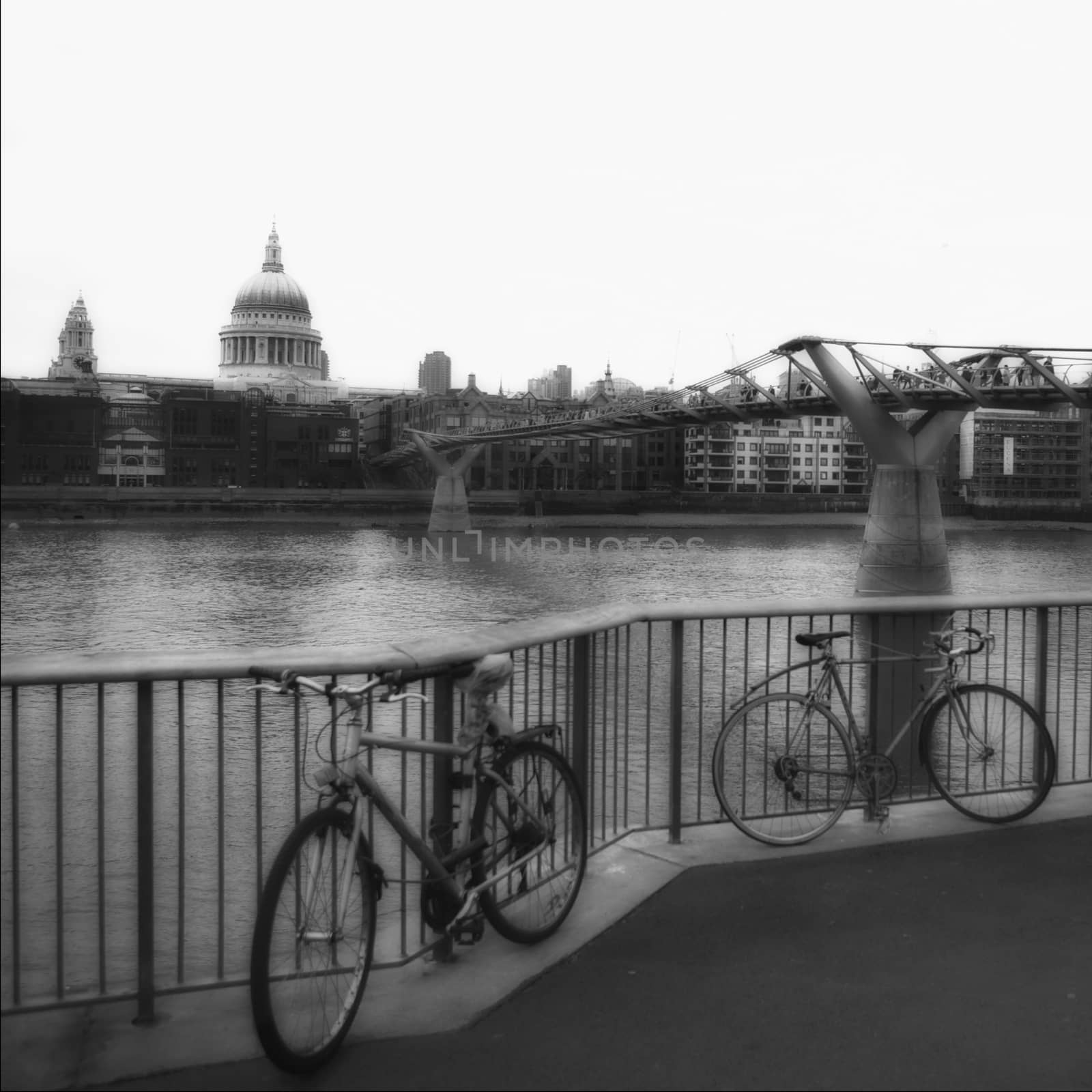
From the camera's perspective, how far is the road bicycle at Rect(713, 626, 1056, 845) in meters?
2.93

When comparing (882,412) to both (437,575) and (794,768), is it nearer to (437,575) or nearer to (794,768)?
(437,575)

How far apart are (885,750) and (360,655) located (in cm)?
175

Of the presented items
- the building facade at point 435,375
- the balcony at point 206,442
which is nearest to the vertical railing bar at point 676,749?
the balcony at point 206,442

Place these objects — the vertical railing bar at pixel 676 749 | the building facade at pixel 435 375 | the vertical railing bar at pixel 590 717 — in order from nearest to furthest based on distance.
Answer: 1. the vertical railing bar at pixel 590 717
2. the vertical railing bar at pixel 676 749
3. the building facade at pixel 435 375

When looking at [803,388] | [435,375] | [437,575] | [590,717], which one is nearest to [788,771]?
[590,717]

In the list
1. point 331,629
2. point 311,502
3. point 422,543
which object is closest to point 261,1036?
point 311,502

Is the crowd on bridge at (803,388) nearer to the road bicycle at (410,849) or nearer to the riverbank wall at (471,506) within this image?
the riverbank wall at (471,506)

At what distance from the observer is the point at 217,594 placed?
16656 millimetres

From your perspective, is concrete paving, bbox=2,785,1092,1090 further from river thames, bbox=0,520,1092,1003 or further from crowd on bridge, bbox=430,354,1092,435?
crowd on bridge, bbox=430,354,1092,435

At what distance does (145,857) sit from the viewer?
194 cm

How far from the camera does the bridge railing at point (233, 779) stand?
1.94 metres

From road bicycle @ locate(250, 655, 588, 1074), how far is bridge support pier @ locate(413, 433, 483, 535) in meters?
9.33

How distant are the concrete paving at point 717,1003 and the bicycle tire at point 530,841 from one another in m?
0.06

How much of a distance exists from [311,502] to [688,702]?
459cm
